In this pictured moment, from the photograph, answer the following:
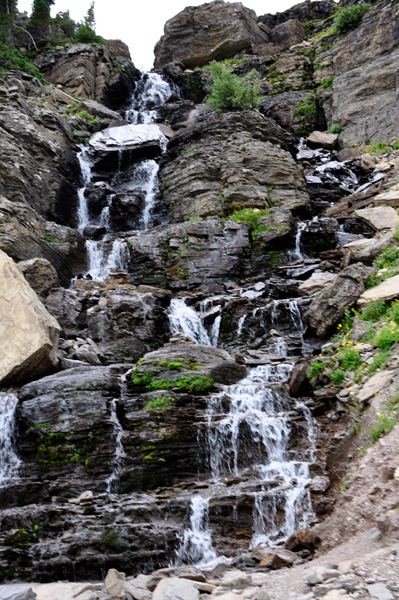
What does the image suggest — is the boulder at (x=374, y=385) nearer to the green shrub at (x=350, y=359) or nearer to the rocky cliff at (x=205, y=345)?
the rocky cliff at (x=205, y=345)

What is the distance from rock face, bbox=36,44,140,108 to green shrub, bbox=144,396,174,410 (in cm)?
3172

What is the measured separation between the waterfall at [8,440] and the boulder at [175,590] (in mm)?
4696

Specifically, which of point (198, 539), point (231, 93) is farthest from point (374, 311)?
point (231, 93)

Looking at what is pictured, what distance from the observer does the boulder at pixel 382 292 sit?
10086 millimetres

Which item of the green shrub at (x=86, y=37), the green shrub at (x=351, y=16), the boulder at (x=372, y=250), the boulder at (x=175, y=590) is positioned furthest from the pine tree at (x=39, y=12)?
the boulder at (x=175, y=590)

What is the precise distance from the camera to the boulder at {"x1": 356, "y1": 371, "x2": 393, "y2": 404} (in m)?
7.63

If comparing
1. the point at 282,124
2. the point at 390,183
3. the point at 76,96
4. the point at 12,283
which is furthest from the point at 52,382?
the point at 76,96

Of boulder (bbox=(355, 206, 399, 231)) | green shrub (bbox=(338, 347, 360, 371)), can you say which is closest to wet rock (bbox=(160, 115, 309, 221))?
boulder (bbox=(355, 206, 399, 231))

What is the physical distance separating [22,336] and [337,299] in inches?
310

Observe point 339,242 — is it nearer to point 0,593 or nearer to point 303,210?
point 303,210

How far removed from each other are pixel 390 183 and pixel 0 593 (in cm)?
2087

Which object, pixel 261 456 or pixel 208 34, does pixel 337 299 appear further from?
pixel 208 34

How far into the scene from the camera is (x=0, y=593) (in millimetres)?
4609

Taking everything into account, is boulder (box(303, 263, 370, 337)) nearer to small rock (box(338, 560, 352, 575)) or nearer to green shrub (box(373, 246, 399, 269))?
green shrub (box(373, 246, 399, 269))
